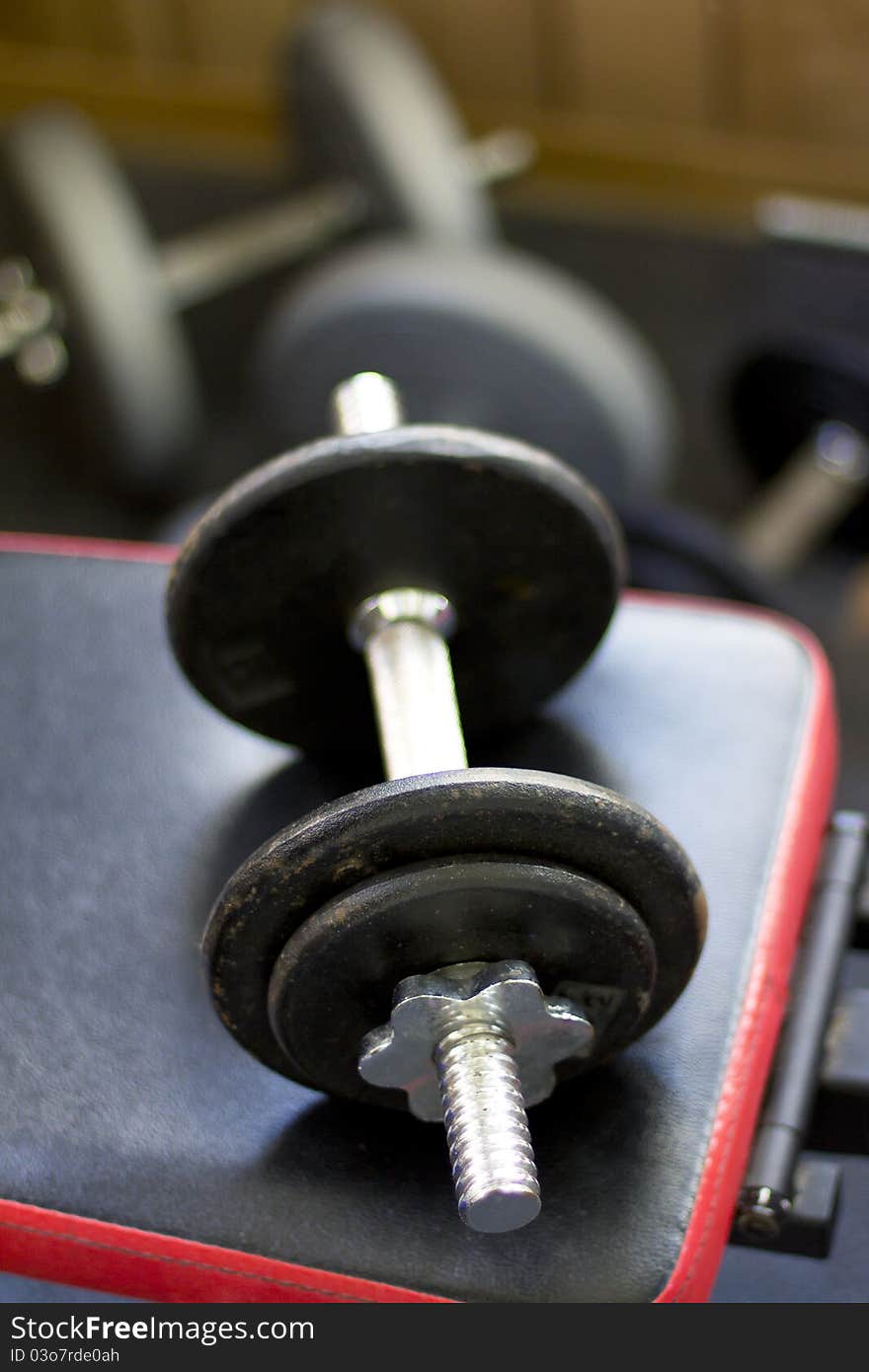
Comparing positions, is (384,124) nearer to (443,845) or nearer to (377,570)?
(377,570)

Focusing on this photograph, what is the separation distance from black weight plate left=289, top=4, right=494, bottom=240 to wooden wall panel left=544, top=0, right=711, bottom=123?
0.28 metres

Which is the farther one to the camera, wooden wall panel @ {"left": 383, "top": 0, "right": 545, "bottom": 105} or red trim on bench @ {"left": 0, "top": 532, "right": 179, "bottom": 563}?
wooden wall panel @ {"left": 383, "top": 0, "right": 545, "bottom": 105}

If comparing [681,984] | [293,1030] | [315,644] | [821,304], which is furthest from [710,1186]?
[821,304]

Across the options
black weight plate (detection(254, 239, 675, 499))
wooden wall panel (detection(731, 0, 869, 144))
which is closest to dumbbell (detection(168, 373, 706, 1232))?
black weight plate (detection(254, 239, 675, 499))

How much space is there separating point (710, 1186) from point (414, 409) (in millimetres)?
858

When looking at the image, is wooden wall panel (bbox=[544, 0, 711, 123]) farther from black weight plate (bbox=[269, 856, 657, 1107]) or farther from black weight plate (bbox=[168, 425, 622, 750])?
black weight plate (bbox=[269, 856, 657, 1107])

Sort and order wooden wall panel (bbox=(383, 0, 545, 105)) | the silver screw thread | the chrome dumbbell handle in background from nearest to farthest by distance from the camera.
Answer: the silver screw thread < the chrome dumbbell handle in background < wooden wall panel (bbox=(383, 0, 545, 105))

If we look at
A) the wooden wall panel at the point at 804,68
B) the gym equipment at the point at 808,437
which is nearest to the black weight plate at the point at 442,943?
the gym equipment at the point at 808,437

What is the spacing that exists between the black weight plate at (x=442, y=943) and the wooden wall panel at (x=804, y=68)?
141 centimetres

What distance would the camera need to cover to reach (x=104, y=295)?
4.58ft

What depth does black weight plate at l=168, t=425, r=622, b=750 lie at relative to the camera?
0.66 m

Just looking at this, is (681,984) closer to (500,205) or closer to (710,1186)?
(710,1186)

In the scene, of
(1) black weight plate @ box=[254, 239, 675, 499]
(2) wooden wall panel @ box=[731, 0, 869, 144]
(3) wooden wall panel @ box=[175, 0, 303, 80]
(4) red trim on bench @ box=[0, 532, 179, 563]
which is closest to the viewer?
(4) red trim on bench @ box=[0, 532, 179, 563]

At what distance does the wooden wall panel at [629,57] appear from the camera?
1745mm
